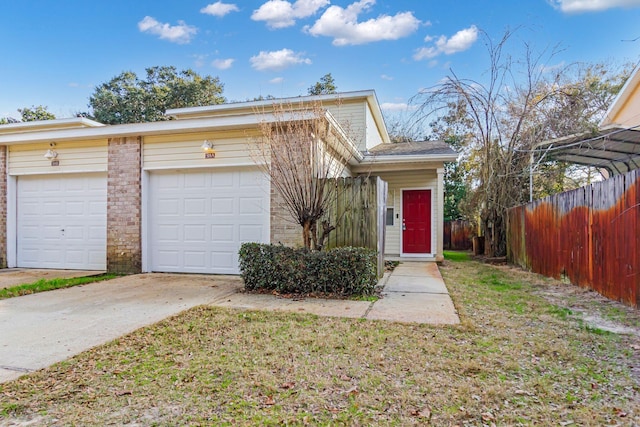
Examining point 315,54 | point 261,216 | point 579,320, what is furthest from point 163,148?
point 315,54

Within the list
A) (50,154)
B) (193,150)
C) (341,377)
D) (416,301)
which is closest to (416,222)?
(416,301)

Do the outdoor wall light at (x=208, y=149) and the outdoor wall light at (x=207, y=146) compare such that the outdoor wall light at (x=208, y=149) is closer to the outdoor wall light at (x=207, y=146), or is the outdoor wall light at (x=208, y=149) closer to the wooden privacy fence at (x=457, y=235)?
the outdoor wall light at (x=207, y=146)

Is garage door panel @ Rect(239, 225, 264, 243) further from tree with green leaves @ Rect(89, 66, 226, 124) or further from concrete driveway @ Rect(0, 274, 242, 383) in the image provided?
tree with green leaves @ Rect(89, 66, 226, 124)

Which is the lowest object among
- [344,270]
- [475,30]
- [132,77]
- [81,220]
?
[344,270]

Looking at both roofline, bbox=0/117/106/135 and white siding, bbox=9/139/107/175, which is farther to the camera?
roofline, bbox=0/117/106/135

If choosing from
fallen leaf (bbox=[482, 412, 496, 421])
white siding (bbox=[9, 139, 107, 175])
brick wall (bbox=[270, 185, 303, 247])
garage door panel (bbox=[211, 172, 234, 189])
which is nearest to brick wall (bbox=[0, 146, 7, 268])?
white siding (bbox=[9, 139, 107, 175])

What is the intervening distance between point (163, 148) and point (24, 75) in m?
13.8

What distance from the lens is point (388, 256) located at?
485 inches

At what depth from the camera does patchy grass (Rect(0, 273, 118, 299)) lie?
6.16 metres

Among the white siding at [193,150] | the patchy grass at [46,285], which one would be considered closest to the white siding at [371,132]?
the white siding at [193,150]

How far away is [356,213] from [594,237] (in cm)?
388

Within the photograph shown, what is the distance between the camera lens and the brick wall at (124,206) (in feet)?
27.6

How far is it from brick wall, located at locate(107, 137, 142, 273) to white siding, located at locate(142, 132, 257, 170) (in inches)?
13.2

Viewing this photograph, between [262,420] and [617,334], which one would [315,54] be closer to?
[617,334]
